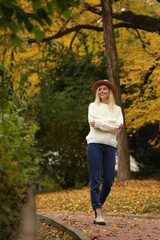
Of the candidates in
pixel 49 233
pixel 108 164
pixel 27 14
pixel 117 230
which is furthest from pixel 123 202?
pixel 27 14

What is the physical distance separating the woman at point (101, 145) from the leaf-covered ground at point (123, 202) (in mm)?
3184

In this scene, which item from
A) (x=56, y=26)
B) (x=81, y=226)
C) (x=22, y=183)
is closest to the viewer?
(x=22, y=183)

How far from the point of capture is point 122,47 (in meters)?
25.8

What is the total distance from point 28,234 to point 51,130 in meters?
19.3

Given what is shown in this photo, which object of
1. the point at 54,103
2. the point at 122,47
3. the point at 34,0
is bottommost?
the point at 34,0

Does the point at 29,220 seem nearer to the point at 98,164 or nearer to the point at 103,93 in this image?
the point at 98,164

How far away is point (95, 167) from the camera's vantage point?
29.2 ft

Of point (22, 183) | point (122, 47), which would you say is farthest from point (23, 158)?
point (122, 47)

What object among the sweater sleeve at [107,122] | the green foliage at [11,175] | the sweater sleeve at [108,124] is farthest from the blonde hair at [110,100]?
the green foliage at [11,175]

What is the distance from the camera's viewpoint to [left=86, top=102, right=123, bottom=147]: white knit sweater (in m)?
8.84

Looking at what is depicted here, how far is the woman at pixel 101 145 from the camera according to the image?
8844 mm

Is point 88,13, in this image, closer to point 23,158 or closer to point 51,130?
point 51,130

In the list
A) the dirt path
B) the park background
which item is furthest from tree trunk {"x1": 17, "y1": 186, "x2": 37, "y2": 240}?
the park background

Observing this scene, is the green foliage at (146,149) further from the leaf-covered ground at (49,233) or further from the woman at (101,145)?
the woman at (101,145)
